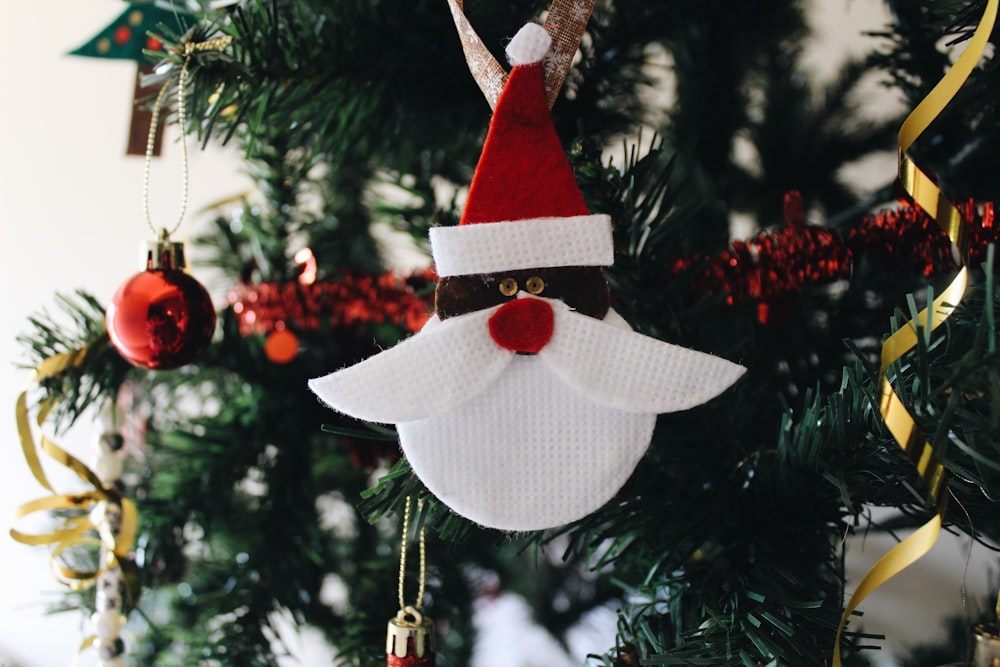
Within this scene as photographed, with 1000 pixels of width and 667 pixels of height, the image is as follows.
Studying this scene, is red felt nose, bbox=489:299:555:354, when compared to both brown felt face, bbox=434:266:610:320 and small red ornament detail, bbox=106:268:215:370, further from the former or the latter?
small red ornament detail, bbox=106:268:215:370

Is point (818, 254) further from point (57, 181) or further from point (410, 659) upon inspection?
point (57, 181)

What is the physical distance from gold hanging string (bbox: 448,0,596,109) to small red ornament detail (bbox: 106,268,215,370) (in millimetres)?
197

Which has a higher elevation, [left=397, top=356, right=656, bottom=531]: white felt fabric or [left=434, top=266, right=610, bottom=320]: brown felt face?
[left=434, top=266, right=610, bottom=320]: brown felt face

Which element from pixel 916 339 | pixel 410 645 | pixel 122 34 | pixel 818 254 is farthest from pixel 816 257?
pixel 122 34

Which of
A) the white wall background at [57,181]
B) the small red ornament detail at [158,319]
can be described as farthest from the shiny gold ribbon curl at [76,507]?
the white wall background at [57,181]

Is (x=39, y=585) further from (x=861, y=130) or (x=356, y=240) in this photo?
(x=861, y=130)

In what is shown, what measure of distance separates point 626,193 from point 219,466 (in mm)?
313

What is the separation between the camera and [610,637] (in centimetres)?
78

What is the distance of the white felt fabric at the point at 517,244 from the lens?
279mm

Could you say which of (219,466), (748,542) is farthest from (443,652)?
(748,542)

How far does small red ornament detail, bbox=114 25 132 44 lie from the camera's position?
17.5 inches

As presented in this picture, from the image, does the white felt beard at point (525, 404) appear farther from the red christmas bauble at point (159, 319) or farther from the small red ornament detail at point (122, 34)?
the small red ornament detail at point (122, 34)

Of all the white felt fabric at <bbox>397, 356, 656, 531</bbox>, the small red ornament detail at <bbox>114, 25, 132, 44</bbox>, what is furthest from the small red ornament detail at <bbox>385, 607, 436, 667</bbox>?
the small red ornament detail at <bbox>114, 25, 132, 44</bbox>

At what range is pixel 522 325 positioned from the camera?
0.28 metres
